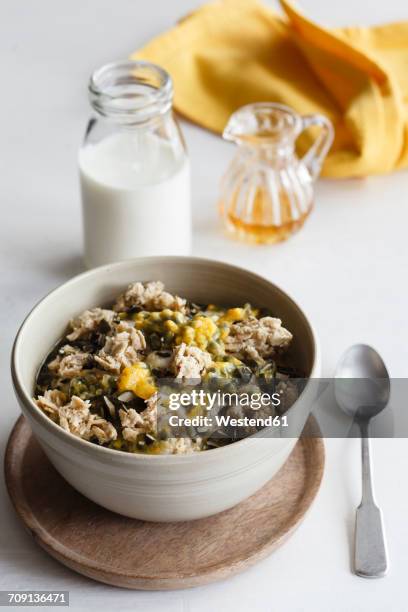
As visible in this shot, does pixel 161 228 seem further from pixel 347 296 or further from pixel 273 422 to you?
pixel 273 422

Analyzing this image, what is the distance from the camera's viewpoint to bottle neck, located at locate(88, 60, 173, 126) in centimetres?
168

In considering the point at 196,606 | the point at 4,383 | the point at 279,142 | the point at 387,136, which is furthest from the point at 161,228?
the point at 196,606

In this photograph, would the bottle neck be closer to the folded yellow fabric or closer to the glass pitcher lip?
the glass pitcher lip

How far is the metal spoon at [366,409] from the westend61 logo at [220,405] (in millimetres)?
201

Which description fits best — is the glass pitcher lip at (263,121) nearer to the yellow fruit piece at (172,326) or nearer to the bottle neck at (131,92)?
the bottle neck at (131,92)

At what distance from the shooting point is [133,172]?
1.75 m

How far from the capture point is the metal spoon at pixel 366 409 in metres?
1.26

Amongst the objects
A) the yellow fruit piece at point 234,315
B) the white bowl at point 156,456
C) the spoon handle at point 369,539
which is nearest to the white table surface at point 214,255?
the spoon handle at point 369,539

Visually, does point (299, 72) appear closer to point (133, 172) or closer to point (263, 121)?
point (263, 121)

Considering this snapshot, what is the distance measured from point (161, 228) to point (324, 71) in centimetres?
70

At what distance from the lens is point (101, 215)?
1746mm

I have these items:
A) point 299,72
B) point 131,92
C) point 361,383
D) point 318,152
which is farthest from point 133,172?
point 299,72

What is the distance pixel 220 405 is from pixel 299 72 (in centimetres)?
126

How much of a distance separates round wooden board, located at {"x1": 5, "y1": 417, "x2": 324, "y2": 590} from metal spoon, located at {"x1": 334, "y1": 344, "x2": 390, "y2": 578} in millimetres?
76
